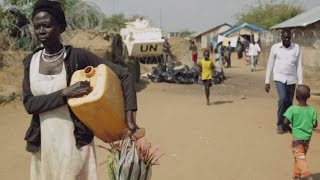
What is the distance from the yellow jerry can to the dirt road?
283 cm

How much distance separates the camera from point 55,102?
9.12 ft

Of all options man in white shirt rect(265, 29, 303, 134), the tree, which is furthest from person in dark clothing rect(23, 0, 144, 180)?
the tree

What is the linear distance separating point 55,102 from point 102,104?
0.32m

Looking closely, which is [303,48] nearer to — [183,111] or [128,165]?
[183,111]

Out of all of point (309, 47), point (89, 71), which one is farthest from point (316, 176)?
point (309, 47)

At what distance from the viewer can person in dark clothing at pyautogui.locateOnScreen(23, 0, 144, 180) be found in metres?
2.84

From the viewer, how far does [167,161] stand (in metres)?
6.18

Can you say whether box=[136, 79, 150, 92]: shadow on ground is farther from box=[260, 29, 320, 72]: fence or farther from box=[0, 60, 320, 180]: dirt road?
box=[260, 29, 320, 72]: fence

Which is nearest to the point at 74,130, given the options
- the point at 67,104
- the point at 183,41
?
the point at 67,104

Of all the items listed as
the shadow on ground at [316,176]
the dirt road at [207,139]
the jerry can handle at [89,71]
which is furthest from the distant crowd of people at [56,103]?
the shadow on ground at [316,176]

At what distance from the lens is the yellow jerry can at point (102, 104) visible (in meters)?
2.63

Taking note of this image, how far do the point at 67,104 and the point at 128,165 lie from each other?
0.50 m

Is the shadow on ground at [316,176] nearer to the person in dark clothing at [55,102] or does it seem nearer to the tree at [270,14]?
the person in dark clothing at [55,102]

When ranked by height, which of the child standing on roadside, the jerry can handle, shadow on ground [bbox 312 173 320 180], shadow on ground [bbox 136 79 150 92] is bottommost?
shadow on ground [bbox 136 79 150 92]
